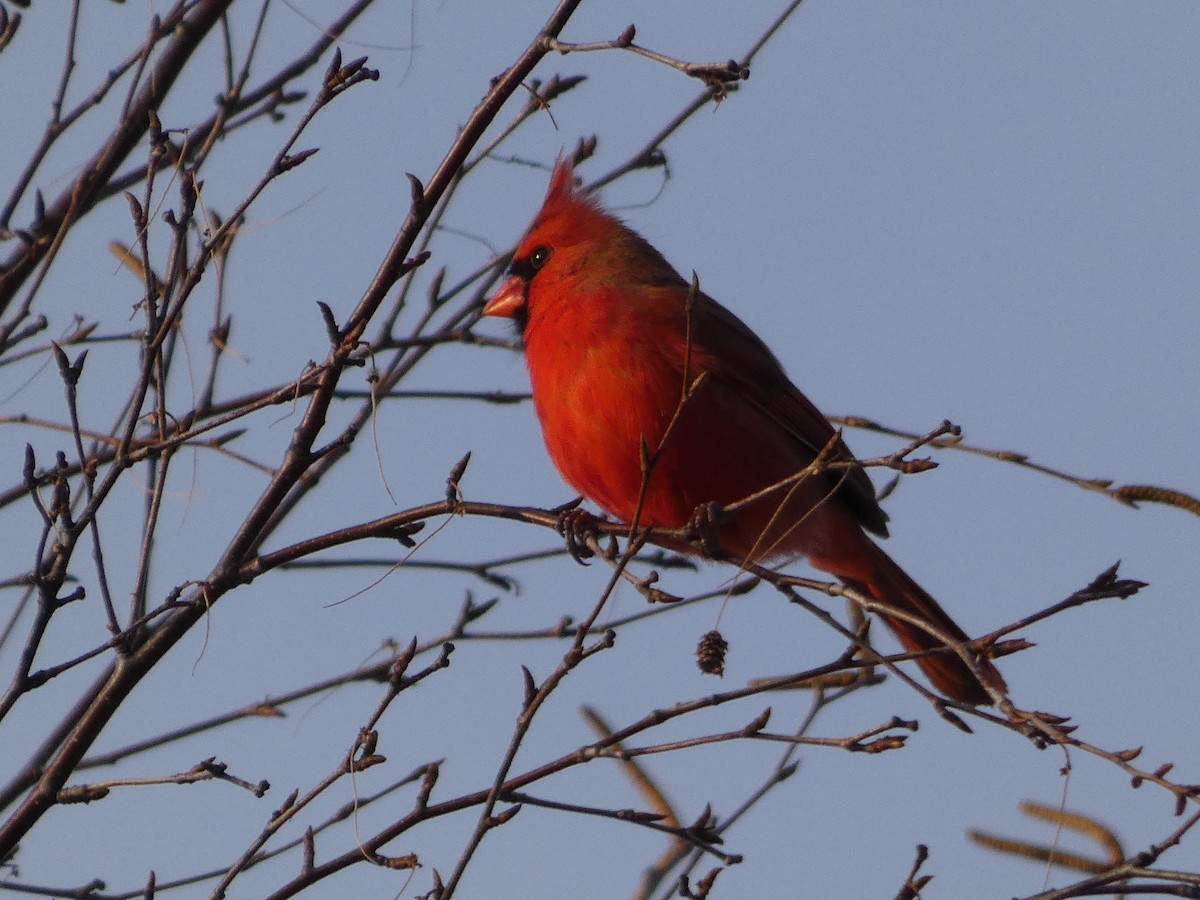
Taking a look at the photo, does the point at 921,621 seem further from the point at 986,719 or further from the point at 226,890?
the point at 226,890

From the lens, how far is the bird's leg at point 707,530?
273cm

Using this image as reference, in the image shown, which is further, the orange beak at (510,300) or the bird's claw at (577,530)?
the orange beak at (510,300)

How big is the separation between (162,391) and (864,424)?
4.33 feet

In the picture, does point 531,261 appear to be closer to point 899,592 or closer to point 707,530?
point 899,592

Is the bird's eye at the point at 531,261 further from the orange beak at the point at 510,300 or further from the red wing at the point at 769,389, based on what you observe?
the red wing at the point at 769,389

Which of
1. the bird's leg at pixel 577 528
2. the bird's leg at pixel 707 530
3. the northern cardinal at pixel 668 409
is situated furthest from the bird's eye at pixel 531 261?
the bird's leg at pixel 707 530

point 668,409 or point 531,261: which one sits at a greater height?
point 531,261

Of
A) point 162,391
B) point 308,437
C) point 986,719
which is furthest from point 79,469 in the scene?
point 986,719

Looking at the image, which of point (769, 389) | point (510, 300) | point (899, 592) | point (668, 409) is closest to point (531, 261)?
point (510, 300)

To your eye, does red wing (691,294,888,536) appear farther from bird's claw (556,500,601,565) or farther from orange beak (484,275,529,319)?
bird's claw (556,500,601,565)

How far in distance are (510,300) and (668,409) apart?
0.93m

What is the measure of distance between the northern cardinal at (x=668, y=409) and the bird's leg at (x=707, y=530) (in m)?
0.27

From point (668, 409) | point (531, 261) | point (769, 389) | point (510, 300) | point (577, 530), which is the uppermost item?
point (531, 261)

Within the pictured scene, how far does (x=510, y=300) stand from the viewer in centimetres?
445
